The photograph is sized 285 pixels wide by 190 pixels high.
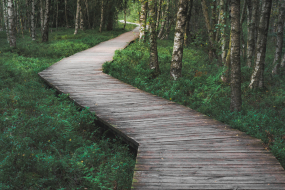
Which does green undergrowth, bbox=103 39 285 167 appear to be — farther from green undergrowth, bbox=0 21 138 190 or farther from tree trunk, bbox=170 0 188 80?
green undergrowth, bbox=0 21 138 190

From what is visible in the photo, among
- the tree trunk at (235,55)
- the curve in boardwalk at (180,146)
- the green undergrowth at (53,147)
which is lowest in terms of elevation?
the green undergrowth at (53,147)

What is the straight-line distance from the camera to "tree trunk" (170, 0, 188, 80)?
30.3 feet

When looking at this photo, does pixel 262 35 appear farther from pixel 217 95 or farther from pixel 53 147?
pixel 53 147

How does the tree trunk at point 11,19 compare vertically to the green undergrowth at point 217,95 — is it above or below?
above

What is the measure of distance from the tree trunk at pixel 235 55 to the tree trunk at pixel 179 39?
3377 mm

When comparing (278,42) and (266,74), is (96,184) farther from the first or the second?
(278,42)

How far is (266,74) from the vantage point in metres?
12.3

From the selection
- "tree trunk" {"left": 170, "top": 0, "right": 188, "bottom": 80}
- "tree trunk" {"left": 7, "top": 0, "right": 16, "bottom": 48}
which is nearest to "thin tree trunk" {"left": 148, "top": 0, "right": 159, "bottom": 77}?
"tree trunk" {"left": 170, "top": 0, "right": 188, "bottom": 80}

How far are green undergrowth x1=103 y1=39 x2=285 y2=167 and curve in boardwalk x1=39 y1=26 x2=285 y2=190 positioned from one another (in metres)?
0.72

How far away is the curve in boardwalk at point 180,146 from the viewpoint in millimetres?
3479

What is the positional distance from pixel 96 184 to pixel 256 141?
335 centimetres

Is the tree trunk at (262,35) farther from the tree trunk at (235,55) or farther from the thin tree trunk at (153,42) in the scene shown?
the thin tree trunk at (153,42)

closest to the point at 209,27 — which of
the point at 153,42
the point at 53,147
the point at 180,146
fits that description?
the point at 153,42

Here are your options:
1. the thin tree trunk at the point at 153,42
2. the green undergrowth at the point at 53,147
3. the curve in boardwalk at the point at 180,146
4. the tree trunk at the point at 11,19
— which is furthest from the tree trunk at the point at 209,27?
the tree trunk at the point at 11,19
